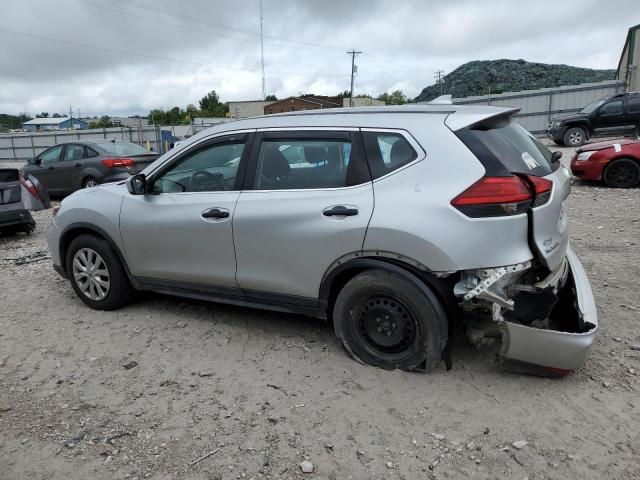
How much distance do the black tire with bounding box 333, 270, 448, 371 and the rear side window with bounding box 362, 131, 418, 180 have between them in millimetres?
674

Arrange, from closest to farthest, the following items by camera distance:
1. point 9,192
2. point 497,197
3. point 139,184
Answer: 1. point 497,197
2. point 139,184
3. point 9,192

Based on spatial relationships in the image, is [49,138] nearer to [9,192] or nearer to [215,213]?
[9,192]

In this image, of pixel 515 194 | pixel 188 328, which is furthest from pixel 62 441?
pixel 515 194

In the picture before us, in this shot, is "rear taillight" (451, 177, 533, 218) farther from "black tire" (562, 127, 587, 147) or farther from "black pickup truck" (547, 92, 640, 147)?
"black tire" (562, 127, 587, 147)

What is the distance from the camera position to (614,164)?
950 centimetres

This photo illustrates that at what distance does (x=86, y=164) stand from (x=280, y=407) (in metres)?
9.96

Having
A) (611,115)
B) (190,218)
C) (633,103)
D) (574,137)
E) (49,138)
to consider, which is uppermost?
(49,138)

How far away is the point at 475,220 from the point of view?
9.32 ft

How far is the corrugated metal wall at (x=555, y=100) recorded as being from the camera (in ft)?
73.5

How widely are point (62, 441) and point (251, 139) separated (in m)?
2.34

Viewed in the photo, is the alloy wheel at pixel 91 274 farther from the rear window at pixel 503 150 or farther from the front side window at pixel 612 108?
the front side window at pixel 612 108

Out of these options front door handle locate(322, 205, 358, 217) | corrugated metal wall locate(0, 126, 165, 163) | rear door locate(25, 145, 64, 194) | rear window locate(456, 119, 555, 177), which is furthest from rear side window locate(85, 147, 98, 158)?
corrugated metal wall locate(0, 126, 165, 163)

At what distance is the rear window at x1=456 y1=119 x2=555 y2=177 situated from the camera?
9.59ft

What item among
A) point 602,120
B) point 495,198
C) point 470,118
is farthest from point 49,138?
point 495,198
